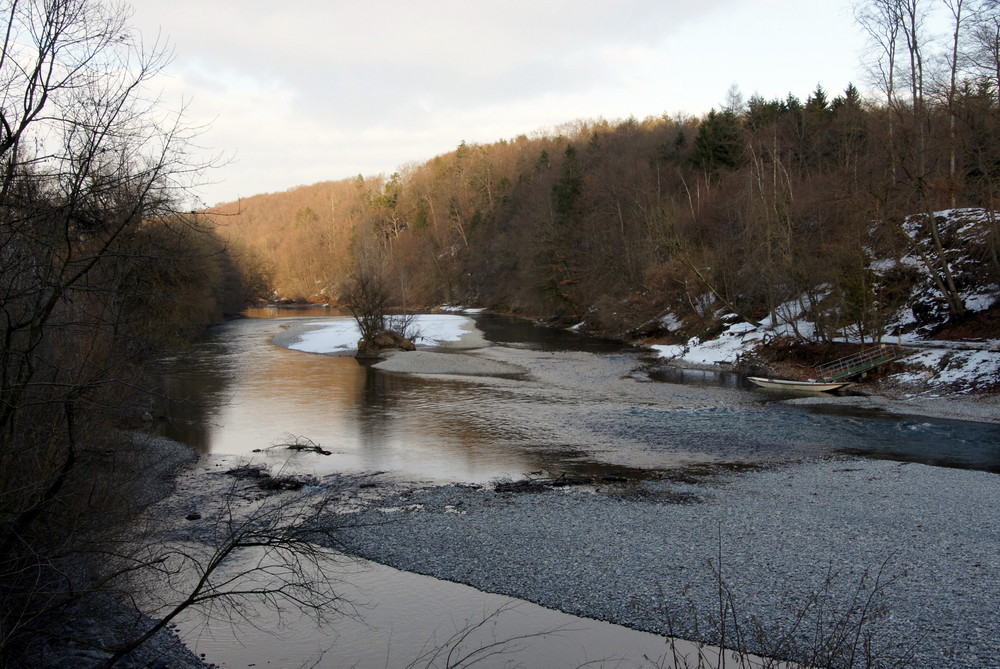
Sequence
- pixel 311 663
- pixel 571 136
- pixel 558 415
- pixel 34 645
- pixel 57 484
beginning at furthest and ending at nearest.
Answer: pixel 571 136
pixel 558 415
pixel 311 663
pixel 34 645
pixel 57 484

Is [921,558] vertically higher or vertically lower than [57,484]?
lower

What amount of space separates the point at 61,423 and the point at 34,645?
82.9 inches

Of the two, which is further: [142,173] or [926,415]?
Answer: [926,415]

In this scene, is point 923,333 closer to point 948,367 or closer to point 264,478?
point 948,367

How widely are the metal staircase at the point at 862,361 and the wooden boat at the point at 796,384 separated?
52cm

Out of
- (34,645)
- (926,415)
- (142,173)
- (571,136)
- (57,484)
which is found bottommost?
(926,415)

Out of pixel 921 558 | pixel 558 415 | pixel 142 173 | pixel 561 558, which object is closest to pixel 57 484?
pixel 142 173

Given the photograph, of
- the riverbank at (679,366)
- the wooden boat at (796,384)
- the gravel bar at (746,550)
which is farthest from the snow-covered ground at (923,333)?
the gravel bar at (746,550)

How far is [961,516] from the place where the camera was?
11414 mm

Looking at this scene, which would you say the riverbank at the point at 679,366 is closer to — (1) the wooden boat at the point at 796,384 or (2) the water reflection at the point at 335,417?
(1) the wooden boat at the point at 796,384

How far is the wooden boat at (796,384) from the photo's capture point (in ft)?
81.1

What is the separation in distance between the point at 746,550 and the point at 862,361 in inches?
754

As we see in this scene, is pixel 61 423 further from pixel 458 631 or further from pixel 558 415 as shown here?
pixel 558 415

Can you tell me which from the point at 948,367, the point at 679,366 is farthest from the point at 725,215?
the point at 948,367
